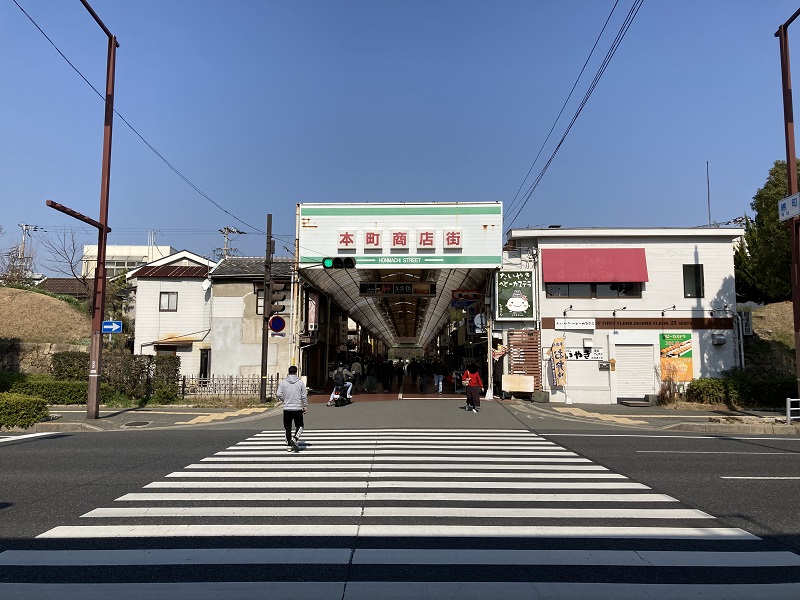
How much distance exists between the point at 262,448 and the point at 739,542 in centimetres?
908

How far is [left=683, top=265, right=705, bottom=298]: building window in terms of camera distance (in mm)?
23969

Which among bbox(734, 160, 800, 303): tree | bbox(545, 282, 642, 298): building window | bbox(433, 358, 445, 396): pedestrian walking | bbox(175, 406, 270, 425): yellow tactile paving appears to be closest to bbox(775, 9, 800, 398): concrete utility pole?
bbox(545, 282, 642, 298): building window

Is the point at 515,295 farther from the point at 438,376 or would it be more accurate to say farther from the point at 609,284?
the point at 438,376

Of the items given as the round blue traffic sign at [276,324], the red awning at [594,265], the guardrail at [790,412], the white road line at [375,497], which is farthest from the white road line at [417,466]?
the red awning at [594,265]

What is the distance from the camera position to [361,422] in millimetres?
16781

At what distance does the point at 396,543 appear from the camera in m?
5.46

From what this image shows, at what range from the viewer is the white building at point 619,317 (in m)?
23.6

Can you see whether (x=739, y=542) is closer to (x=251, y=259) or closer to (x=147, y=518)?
(x=147, y=518)

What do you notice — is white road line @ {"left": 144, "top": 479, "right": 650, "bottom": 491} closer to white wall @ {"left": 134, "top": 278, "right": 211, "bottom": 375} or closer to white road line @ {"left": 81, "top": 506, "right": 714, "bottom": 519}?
white road line @ {"left": 81, "top": 506, "right": 714, "bottom": 519}

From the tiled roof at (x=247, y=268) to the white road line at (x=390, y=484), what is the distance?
2013 centimetres

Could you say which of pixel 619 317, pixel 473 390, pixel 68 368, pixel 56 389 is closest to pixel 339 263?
pixel 473 390

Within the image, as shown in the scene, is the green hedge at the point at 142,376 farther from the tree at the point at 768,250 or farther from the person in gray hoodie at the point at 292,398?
the tree at the point at 768,250

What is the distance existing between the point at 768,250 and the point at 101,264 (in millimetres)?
34330

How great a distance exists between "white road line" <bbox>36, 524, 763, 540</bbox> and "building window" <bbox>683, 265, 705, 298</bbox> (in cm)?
2042
